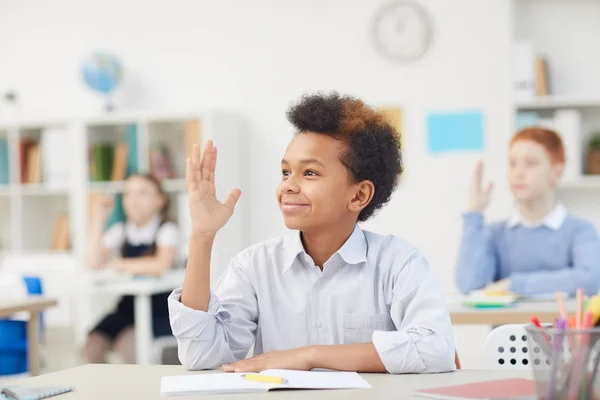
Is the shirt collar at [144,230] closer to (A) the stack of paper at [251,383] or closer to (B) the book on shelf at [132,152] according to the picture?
(B) the book on shelf at [132,152]

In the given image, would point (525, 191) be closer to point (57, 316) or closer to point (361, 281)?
point (361, 281)

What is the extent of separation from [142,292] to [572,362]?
2978 millimetres

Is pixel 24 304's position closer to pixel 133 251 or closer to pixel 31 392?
pixel 133 251

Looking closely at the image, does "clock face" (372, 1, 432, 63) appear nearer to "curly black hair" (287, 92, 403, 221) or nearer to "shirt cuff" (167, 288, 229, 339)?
"curly black hair" (287, 92, 403, 221)

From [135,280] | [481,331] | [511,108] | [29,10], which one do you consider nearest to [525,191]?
[481,331]

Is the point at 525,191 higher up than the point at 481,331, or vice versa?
the point at 525,191

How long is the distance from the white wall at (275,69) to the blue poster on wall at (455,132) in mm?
47

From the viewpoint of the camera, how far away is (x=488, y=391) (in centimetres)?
131

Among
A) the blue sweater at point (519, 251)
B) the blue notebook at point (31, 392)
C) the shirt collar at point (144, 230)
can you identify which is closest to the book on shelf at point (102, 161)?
the shirt collar at point (144, 230)

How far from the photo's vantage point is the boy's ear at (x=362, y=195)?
178 cm

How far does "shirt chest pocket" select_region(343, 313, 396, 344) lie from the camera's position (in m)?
1.70

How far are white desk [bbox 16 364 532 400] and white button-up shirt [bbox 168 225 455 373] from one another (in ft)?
0.29

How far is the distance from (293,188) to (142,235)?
290 centimetres

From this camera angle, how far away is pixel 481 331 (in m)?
4.04
